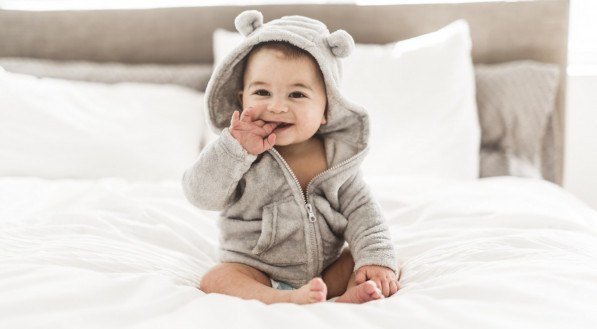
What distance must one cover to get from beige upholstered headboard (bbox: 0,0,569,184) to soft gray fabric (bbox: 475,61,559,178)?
8.1 inches

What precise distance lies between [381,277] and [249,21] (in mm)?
510

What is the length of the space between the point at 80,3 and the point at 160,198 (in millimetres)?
1316

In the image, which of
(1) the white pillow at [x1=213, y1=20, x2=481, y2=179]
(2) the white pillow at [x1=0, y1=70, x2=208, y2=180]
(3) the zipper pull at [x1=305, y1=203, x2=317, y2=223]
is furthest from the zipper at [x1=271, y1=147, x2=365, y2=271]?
(2) the white pillow at [x1=0, y1=70, x2=208, y2=180]

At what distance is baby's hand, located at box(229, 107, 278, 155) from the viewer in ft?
3.07

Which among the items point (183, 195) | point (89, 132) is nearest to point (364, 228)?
point (183, 195)

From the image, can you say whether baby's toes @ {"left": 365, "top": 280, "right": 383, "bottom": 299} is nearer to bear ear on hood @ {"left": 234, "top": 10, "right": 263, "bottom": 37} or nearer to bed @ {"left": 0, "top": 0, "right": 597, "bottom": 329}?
bed @ {"left": 0, "top": 0, "right": 597, "bottom": 329}

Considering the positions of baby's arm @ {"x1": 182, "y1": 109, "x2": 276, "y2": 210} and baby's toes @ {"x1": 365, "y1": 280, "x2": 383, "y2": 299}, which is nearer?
baby's toes @ {"x1": 365, "y1": 280, "x2": 383, "y2": 299}

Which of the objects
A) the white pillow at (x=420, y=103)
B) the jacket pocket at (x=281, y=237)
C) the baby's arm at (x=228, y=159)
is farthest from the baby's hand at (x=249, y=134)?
the white pillow at (x=420, y=103)

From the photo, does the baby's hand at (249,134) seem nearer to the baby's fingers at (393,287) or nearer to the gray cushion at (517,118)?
the baby's fingers at (393,287)

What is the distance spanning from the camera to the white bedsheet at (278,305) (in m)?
0.69

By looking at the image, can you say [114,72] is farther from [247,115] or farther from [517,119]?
[517,119]

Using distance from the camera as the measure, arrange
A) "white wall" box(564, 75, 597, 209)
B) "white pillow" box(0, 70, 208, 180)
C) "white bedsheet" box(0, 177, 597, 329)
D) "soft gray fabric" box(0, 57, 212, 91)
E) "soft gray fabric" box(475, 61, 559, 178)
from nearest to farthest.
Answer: "white bedsheet" box(0, 177, 597, 329) < "white pillow" box(0, 70, 208, 180) < "soft gray fabric" box(475, 61, 559, 178) < "soft gray fabric" box(0, 57, 212, 91) < "white wall" box(564, 75, 597, 209)

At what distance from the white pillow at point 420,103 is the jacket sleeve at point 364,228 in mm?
587

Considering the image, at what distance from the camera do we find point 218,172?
3.11ft
